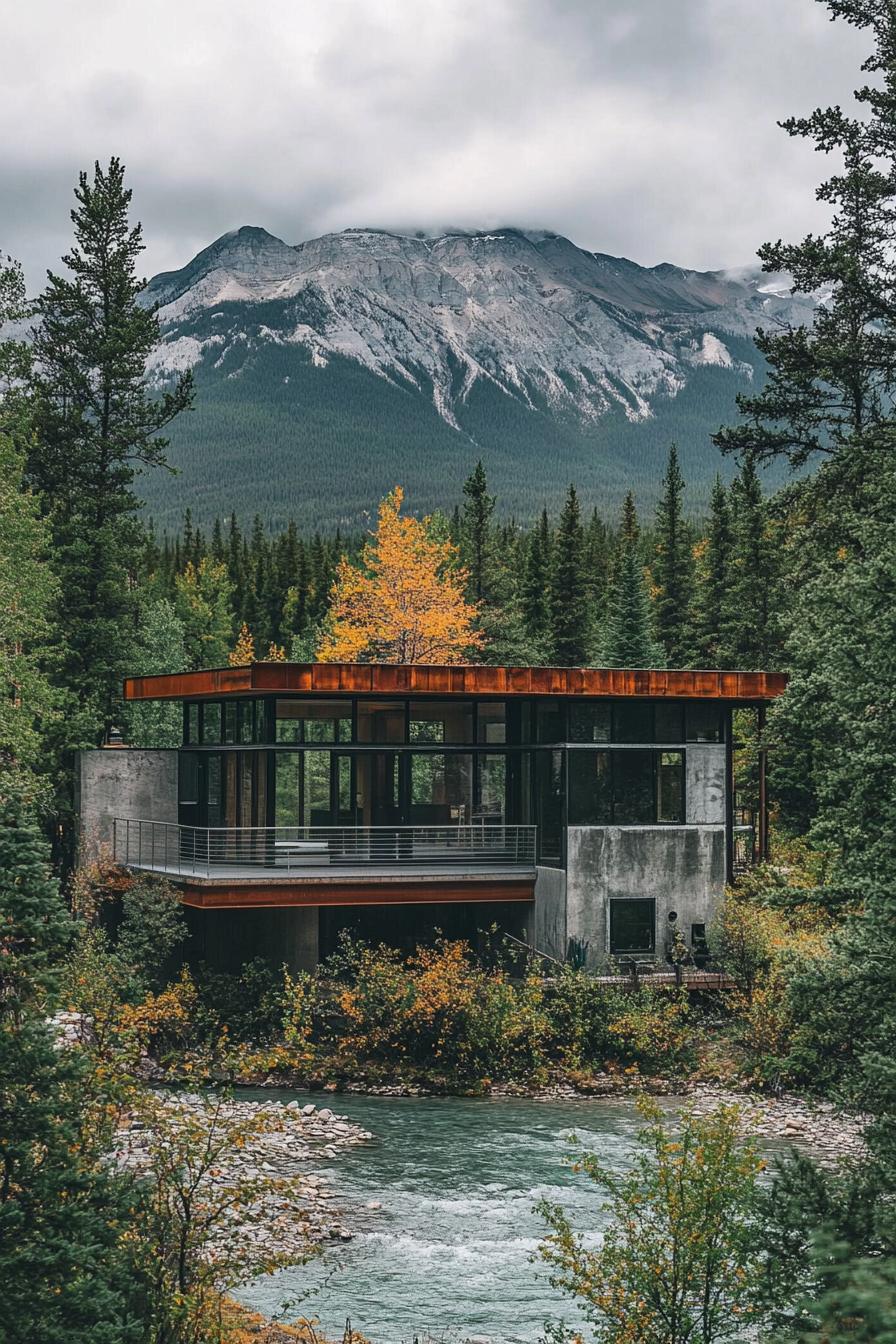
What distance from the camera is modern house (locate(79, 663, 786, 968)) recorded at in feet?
99.2

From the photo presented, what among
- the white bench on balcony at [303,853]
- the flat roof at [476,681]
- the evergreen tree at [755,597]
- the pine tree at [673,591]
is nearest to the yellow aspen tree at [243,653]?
the pine tree at [673,591]

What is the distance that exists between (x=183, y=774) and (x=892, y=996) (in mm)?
24035

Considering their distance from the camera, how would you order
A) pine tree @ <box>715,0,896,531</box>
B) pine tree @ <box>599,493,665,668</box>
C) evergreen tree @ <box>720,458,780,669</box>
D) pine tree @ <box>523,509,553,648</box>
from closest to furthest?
pine tree @ <box>715,0,896,531</box>
evergreen tree @ <box>720,458,780,669</box>
pine tree @ <box>599,493,665,668</box>
pine tree @ <box>523,509,553,648</box>

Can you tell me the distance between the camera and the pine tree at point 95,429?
39.8 meters

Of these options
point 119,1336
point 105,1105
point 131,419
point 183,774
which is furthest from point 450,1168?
point 131,419

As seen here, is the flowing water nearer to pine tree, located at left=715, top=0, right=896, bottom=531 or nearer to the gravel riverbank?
the gravel riverbank

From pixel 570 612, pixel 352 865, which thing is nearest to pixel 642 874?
pixel 352 865

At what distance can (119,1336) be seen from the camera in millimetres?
11656

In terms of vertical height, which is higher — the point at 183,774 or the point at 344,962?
the point at 183,774

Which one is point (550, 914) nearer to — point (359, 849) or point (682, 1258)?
point (359, 849)

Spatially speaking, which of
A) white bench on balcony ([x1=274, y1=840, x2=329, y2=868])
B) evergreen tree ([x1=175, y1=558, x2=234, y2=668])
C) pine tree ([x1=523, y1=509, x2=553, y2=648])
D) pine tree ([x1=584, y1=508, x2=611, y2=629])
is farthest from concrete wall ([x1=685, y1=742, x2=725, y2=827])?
evergreen tree ([x1=175, y1=558, x2=234, y2=668])

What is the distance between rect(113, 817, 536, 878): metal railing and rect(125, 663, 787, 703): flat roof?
120 inches

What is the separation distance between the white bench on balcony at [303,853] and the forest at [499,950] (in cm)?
225

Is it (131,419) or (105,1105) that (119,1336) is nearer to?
(105,1105)
